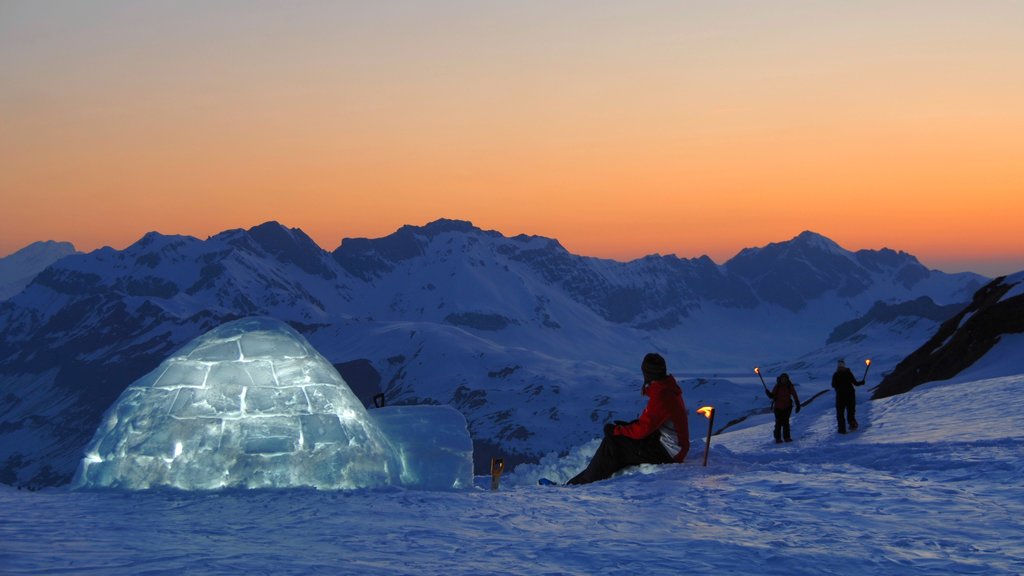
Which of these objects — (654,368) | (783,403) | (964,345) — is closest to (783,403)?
(783,403)

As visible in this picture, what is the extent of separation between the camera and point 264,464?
1024 centimetres

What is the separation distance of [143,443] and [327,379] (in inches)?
85.6

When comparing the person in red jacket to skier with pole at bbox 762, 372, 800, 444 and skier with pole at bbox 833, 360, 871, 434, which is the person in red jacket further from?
skier with pole at bbox 833, 360, 871, 434

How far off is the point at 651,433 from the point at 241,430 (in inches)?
189

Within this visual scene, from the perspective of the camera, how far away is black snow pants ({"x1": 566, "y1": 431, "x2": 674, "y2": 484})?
1136 cm

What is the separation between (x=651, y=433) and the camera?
11.2 m

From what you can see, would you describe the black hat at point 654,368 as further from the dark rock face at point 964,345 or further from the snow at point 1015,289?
the snow at point 1015,289

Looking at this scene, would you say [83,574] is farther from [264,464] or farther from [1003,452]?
[1003,452]

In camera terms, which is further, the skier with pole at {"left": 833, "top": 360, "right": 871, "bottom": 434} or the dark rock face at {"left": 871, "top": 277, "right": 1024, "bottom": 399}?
the dark rock face at {"left": 871, "top": 277, "right": 1024, "bottom": 399}

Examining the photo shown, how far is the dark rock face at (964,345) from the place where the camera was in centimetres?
2672

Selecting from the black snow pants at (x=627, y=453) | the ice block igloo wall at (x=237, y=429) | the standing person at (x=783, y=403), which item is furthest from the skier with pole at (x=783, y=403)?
the ice block igloo wall at (x=237, y=429)

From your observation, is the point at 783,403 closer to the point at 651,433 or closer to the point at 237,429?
the point at 651,433

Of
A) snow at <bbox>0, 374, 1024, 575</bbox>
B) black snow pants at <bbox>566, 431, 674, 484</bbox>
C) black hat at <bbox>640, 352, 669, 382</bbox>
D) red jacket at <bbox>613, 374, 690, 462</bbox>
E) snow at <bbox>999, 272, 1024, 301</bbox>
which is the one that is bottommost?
snow at <bbox>0, 374, 1024, 575</bbox>

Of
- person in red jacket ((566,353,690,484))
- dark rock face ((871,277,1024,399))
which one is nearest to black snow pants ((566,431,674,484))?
person in red jacket ((566,353,690,484))
